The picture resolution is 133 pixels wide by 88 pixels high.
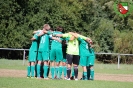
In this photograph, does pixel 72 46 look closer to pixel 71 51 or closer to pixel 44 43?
pixel 71 51

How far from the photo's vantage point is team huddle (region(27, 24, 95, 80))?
51.0 feet

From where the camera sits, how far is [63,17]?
5106 centimetres

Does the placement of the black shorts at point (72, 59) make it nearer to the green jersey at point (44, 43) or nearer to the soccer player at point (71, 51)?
the soccer player at point (71, 51)

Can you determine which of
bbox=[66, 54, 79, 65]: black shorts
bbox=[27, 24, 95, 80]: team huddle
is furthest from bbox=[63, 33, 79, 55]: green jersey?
bbox=[66, 54, 79, 65]: black shorts

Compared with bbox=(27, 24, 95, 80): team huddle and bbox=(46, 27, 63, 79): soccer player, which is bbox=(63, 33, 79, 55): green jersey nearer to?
bbox=(27, 24, 95, 80): team huddle

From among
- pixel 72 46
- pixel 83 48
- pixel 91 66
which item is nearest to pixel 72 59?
pixel 72 46

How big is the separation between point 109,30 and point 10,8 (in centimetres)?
1381

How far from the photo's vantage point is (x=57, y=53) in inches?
613

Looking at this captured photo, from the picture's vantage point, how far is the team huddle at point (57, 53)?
15539mm

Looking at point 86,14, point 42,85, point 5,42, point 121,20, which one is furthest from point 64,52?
point 121,20

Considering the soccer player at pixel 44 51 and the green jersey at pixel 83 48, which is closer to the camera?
the soccer player at pixel 44 51

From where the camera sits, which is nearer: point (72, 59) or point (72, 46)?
point (72, 46)

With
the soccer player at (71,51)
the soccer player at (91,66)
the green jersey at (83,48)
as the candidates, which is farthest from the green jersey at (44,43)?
the soccer player at (91,66)

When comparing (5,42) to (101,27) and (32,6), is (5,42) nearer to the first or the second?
(32,6)
